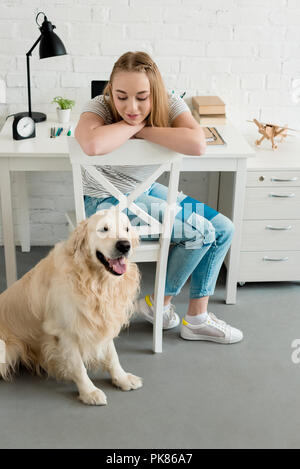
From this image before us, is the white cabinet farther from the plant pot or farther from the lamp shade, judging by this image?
the lamp shade

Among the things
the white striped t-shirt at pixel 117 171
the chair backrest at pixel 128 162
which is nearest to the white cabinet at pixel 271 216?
the white striped t-shirt at pixel 117 171

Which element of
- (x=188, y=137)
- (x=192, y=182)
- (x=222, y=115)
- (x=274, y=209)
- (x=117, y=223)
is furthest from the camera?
(x=192, y=182)

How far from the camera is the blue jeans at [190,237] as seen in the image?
2371 mm

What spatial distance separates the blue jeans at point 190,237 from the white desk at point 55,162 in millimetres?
196

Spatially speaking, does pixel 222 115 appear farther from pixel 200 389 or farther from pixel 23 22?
pixel 200 389

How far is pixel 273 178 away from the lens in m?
2.70

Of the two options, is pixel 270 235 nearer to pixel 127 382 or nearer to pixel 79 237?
pixel 127 382

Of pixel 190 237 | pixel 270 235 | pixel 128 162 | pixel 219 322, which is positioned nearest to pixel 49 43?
pixel 128 162

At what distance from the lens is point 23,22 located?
9.41 feet

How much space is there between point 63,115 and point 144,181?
0.91 meters

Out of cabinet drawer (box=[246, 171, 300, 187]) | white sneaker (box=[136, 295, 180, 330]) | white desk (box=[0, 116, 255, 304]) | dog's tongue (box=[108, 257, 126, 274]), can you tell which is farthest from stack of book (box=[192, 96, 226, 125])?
dog's tongue (box=[108, 257, 126, 274])
